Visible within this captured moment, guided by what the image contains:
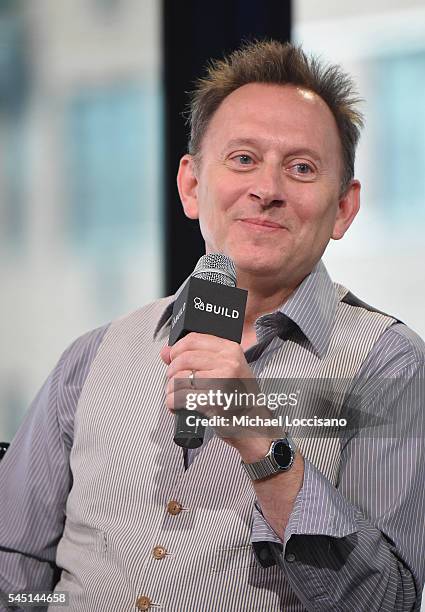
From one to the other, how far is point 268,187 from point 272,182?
0.02 m

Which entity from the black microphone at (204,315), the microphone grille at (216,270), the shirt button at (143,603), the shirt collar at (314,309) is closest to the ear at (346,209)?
the shirt collar at (314,309)

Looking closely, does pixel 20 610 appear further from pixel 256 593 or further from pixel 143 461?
pixel 256 593

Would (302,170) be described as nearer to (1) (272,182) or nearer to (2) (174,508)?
(1) (272,182)

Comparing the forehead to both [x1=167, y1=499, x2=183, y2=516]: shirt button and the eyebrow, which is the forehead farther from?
[x1=167, y1=499, x2=183, y2=516]: shirt button

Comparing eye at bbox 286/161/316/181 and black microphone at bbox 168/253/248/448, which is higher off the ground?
eye at bbox 286/161/316/181

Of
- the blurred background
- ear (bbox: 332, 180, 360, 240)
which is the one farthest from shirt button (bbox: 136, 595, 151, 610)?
the blurred background

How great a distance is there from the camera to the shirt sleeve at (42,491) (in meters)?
1.93

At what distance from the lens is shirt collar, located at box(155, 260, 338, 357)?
5.74ft

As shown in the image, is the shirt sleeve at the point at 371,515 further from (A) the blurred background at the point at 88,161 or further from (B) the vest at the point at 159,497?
(A) the blurred background at the point at 88,161

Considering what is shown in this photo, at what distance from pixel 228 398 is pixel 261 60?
2.82 feet

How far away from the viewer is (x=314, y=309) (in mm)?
1793

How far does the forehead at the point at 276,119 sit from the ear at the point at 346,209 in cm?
10

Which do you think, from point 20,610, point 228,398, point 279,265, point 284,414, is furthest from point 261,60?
point 20,610

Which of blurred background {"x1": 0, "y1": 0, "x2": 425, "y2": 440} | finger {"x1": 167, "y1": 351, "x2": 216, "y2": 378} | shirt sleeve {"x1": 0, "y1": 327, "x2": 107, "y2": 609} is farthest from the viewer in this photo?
blurred background {"x1": 0, "y1": 0, "x2": 425, "y2": 440}
